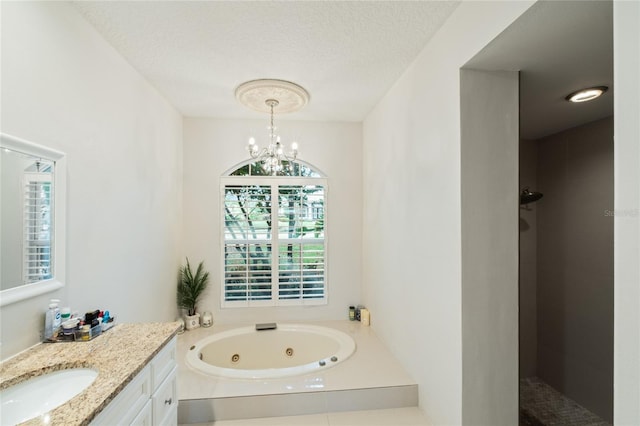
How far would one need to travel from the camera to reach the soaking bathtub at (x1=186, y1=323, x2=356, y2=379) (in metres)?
3.01

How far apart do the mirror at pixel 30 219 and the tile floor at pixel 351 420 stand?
142 cm

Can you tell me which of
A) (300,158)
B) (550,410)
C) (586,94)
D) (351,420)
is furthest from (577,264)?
(300,158)

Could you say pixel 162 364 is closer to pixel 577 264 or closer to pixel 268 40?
pixel 268 40

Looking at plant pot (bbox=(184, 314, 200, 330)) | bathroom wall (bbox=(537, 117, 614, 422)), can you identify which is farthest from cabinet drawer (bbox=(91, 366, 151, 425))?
bathroom wall (bbox=(537, 117, 614, 422))

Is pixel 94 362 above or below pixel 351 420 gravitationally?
above

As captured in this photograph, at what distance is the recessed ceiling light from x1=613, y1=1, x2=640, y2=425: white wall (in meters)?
1.45

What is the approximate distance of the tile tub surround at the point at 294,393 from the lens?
82.6 inches

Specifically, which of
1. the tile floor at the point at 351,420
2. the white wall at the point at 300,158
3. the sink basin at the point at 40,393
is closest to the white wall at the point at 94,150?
the sink basin at the point at 40,393

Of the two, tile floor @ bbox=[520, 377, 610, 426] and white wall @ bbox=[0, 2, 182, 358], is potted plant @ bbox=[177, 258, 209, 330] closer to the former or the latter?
white wall @ bbox=[0, 2, 182, 358]

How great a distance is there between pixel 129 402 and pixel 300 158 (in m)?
2.82

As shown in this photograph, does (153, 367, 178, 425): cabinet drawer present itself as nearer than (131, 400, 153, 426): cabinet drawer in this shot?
No

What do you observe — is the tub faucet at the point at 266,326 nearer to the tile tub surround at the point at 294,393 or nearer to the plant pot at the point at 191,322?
the plant pot at the point at 191,322

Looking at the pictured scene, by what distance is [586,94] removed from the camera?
6.72 ft

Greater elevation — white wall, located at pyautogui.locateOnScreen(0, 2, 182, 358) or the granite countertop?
white wall, located at pyautogui.locateOnScreen(0, 2, 182, 358)
